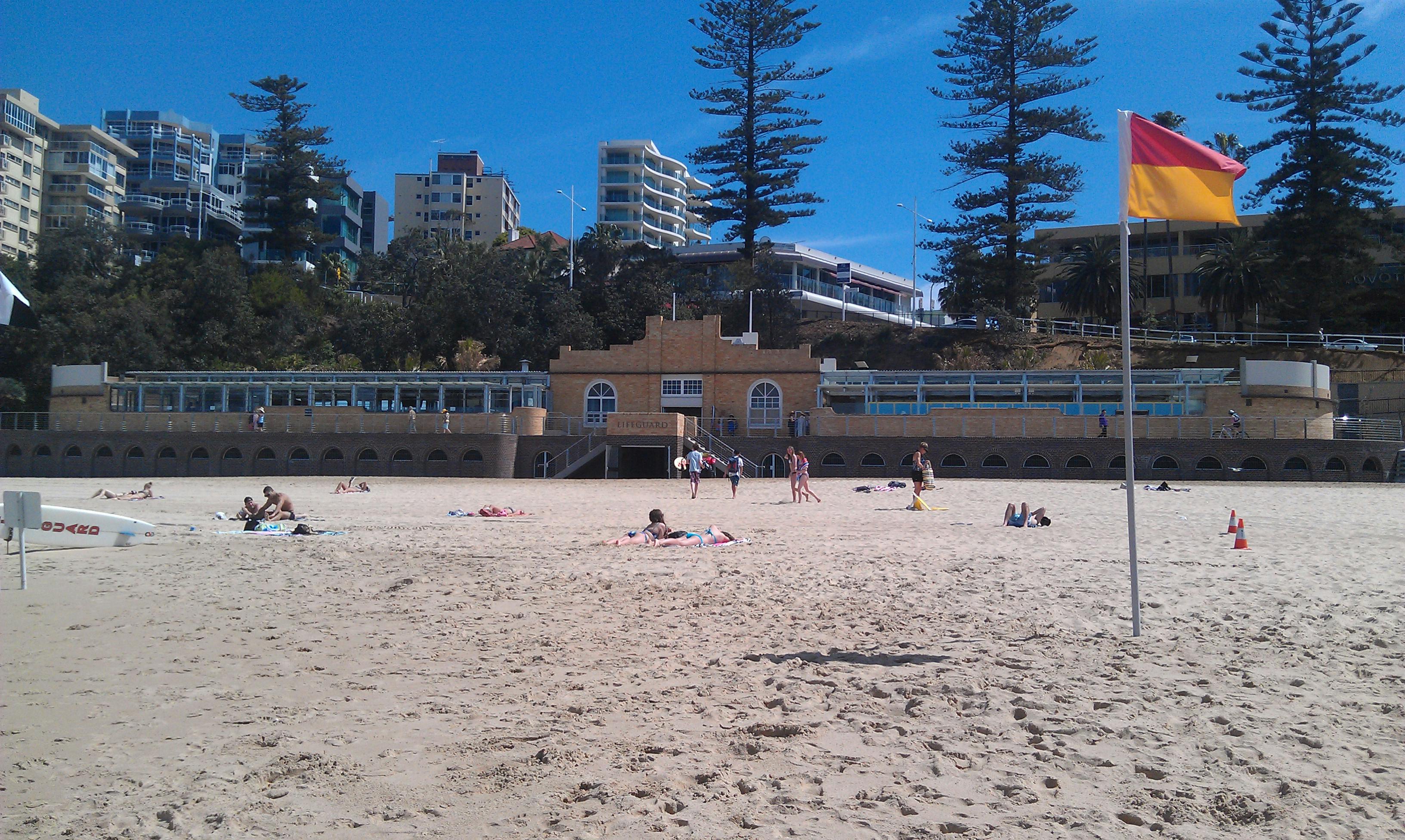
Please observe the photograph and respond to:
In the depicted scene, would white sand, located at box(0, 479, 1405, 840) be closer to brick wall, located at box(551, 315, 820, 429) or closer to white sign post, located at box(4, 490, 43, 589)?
white sign post, located at box(4, 490, 43, 589)

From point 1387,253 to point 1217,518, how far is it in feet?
174

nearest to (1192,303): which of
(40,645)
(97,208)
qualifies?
(40,645)

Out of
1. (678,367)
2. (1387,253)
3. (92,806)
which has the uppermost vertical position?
(1387,253)

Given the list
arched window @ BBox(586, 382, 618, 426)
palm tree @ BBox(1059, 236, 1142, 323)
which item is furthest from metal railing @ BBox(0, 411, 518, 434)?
palm tree @ BBox(1059, 236, 1142, 323)

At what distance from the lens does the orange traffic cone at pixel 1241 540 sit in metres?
12.5

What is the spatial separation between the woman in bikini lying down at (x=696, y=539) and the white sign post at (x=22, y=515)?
7.48 meters

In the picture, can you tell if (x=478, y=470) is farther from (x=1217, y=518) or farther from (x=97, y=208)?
(x=97, y=208)

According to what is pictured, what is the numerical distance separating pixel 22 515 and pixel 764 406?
3164 cm

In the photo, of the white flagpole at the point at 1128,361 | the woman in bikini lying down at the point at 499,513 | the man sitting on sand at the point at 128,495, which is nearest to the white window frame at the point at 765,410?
the woman in bikini lying down at the point at 499,513

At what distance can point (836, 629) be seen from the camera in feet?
26.7

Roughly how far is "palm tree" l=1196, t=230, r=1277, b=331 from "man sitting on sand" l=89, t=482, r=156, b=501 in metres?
52.8

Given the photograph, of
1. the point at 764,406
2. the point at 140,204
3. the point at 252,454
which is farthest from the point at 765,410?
the point at 140,204

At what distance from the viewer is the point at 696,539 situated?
13812 millimetres

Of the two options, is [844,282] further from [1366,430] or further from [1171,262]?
[1366,430]
